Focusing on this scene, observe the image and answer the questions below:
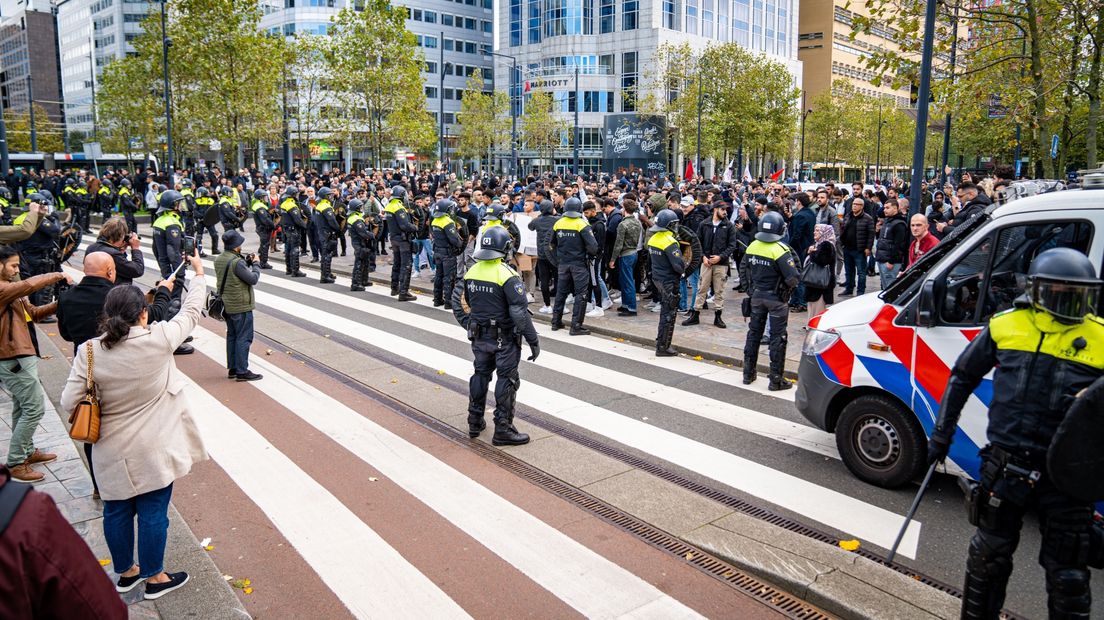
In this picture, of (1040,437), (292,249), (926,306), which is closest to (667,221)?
(926,306)

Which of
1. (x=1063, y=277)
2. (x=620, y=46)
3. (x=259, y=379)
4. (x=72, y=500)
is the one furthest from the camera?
(x=620, y=46)

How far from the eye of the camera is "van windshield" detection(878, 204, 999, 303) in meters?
6.27

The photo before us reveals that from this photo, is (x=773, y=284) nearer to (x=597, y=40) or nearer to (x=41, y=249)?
(x=41, y=249)

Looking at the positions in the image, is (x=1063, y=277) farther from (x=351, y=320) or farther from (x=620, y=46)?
(x=620, y=46)

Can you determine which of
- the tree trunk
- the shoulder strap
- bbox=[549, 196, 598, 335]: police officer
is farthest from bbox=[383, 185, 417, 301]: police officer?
the shoulder strap

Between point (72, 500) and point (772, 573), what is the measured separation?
16.5ft

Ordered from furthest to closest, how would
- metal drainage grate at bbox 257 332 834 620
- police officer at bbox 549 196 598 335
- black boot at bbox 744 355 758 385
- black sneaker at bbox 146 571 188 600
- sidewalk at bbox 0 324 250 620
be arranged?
1. police officer at bbox 549 196 598 335
2. black boot at bbox 744 355 758 385
3. metal drainage grate at bbox 257 332 834 620
4. black sneaker at bbox 146 571 188 600
5. sidewalk at bbox 0 324 250 620

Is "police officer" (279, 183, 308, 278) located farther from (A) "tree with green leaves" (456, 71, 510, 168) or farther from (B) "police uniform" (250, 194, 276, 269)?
(A) "tree with green leaves" (456, 71, 510, 168)

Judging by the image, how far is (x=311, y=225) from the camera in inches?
806

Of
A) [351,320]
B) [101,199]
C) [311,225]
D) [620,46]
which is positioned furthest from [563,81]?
[351,320]

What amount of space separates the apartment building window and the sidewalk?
73761mm

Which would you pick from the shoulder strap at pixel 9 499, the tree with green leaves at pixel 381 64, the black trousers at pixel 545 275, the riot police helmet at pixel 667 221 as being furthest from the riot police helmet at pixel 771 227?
the tree with green leaves at pixel 381 64

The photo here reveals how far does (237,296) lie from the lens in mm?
9469

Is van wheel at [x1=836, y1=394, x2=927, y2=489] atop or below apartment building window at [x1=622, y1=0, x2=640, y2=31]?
below
